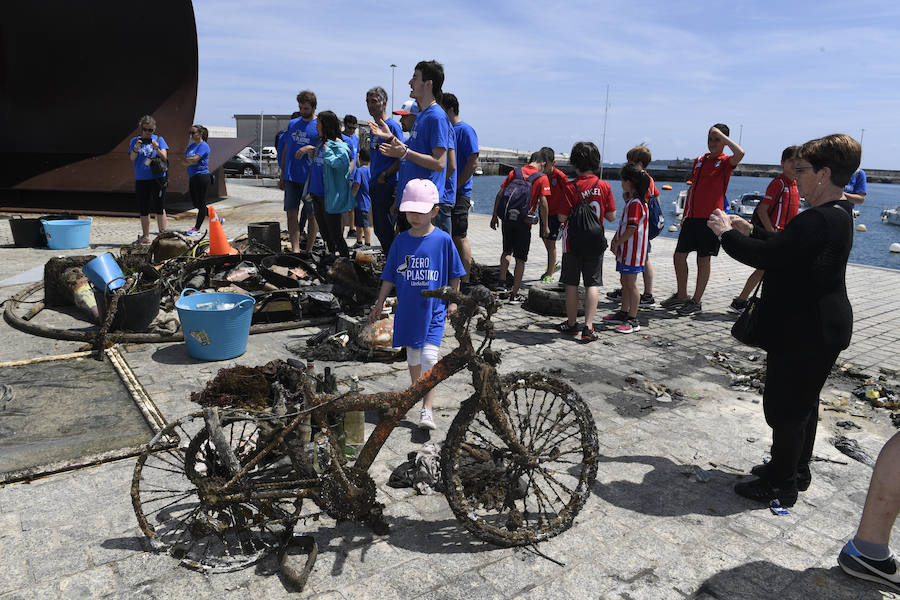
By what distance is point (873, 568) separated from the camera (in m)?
2.90

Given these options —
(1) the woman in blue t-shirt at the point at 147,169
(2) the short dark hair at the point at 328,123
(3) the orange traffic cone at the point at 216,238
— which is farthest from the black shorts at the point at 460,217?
(1) the woman in blue t-shirt at the point at 147,169

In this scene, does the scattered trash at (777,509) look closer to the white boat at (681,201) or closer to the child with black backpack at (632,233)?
the child with black backpack at (632,233)

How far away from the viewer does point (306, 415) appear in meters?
2.97

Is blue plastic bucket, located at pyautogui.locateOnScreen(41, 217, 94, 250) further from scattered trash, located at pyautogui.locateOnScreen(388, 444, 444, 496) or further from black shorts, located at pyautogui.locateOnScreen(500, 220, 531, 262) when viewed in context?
scattered trash, located at pyautogui.locateOnScreen(388, 444, 444, 496)

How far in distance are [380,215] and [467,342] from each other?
4.42 meters

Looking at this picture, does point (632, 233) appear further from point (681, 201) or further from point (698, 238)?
point (681, 201)

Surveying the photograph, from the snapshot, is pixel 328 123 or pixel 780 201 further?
pixel 328 123

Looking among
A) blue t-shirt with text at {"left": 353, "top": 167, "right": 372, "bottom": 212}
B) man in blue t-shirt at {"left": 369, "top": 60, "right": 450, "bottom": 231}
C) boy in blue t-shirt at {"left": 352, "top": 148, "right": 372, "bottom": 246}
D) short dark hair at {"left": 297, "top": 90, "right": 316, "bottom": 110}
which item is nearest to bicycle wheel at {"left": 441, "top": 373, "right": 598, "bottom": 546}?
man in blue t-shirt at {"left": 369, "top": 60, "right": 450, "bottom": 231}

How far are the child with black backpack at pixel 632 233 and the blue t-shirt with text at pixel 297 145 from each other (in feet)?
15.7

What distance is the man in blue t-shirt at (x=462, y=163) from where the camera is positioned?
23.9 ft

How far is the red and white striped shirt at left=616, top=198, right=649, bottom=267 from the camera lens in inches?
277

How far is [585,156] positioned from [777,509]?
4375 mm

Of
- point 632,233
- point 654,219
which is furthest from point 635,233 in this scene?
point 654,219

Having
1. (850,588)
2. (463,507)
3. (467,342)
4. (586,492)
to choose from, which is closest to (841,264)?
(850,588)
